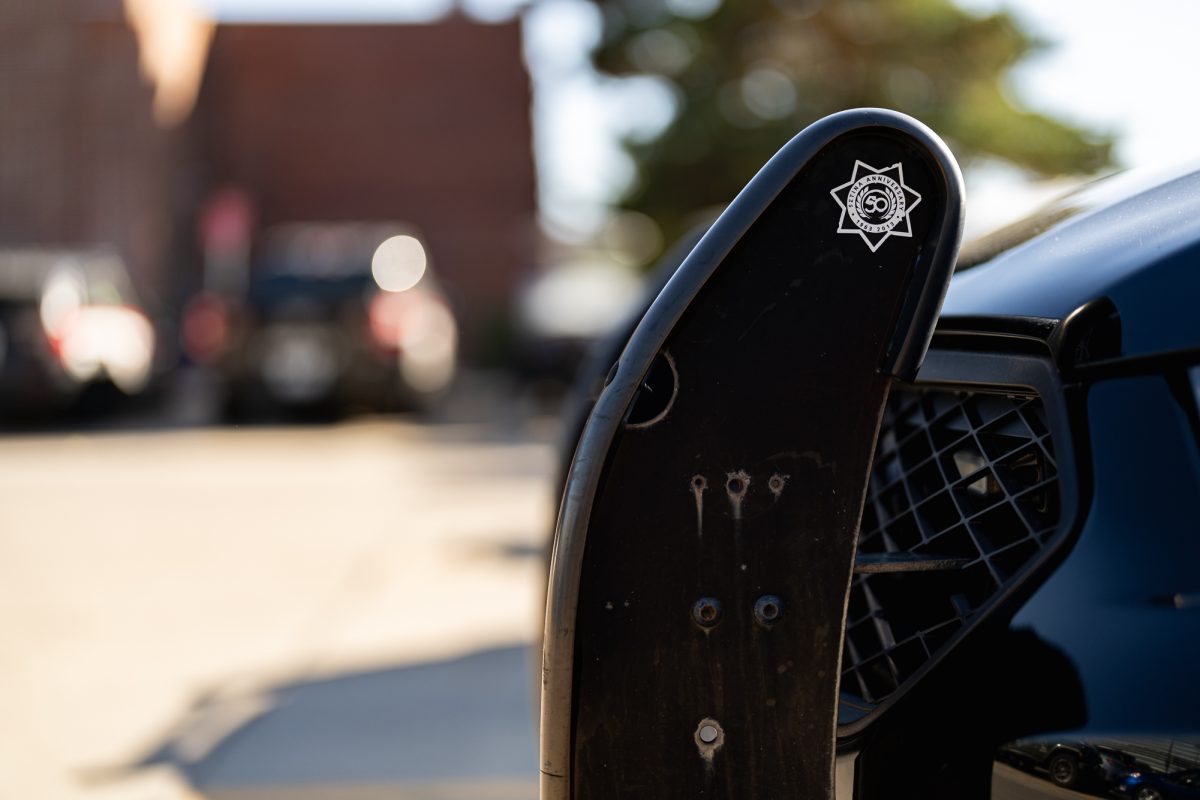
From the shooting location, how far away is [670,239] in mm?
25391

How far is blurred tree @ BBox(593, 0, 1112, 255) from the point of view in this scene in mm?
23109

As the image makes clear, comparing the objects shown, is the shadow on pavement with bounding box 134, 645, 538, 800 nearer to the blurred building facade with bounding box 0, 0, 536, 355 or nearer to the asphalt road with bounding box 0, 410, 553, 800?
the asphalt road with bounding box 0, 410, 553, 800

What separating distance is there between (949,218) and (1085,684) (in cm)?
55

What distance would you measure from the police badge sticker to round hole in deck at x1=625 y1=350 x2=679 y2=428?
0.27 metres

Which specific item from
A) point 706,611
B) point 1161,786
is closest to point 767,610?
point 706,611

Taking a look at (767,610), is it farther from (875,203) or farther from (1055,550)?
(875,203)

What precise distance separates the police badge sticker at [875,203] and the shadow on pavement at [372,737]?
7.23 feet

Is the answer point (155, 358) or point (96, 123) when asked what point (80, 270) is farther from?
point (96, 123)

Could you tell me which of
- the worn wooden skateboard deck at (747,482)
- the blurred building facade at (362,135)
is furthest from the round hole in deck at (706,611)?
the blurred building facade at (362,135)

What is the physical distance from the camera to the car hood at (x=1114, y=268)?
4.91ft

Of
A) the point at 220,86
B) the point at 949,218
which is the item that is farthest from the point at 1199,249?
the point at 220,86

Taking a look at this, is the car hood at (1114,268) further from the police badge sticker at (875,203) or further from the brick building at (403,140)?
the brick building at (403,140)

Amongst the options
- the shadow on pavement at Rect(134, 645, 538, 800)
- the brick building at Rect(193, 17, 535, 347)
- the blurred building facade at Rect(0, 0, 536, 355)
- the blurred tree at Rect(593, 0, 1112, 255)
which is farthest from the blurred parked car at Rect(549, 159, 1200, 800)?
the brick building at Rect(193, 17, 535, 347)

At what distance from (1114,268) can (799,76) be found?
2314 centimetres
